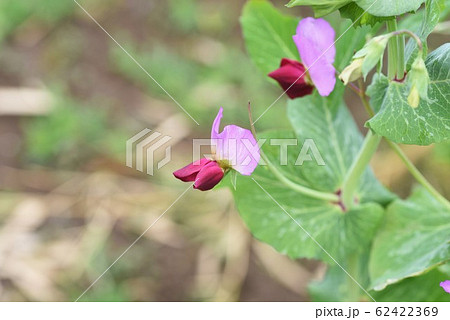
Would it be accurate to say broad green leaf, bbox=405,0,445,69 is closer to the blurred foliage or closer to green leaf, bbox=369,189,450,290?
green leaf, bbox=369,189,450,290

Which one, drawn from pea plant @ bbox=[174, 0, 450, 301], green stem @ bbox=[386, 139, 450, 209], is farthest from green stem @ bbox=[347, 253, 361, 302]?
green stem @ bbox=[386, 139, 450, 209]

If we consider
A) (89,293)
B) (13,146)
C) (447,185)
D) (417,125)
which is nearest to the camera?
(417,125)

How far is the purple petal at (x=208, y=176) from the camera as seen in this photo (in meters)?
0.54

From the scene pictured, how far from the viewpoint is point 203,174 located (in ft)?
1.79

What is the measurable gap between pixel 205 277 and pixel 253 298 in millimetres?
123

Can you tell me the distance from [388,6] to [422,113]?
10cm

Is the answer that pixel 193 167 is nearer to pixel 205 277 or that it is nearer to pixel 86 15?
pixel 205 277

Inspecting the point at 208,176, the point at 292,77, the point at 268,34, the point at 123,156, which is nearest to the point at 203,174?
the point at 208,176

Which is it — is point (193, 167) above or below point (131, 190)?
above

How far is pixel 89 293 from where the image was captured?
1.39 metres

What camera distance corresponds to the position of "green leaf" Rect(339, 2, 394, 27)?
Result: 0.51 metres

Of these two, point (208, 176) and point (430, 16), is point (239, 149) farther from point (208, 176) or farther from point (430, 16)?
point (430, 16)
